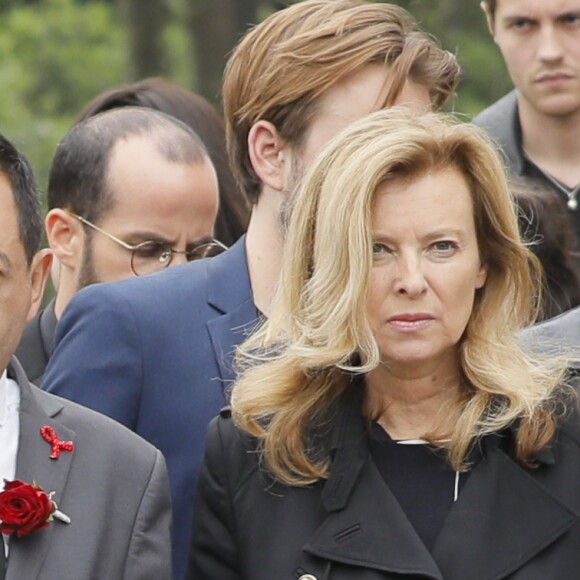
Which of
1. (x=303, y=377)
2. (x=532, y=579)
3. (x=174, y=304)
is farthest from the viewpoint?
(x=174, y=304)

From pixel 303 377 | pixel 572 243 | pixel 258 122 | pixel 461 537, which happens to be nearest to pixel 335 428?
pixel 303 377

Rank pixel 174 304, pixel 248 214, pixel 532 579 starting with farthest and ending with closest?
1. pixel 248 214
2. pixel 174 304
3. pixel 532 579

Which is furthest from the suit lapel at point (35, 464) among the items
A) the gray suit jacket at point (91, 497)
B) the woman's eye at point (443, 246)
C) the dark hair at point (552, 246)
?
the dark hair at point (552, 246)

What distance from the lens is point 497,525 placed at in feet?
13.2

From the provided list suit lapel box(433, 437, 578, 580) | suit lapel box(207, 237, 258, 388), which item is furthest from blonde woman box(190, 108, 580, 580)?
suit lapel box(207, 237, 258, 388)

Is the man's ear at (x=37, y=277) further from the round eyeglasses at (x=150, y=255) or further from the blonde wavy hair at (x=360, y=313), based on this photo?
the round eyeglasses at (x=150, y=255)

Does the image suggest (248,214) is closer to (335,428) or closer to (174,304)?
(174,304)

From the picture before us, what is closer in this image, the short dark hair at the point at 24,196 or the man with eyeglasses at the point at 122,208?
the short dark hair at the point at 24,196

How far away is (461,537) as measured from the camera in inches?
157

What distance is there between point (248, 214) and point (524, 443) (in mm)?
2372

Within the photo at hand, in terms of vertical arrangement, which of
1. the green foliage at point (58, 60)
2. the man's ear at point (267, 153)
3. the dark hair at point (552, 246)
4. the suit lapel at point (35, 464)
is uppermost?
the man's ear at point (267, 153)

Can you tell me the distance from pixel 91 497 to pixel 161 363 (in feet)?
1.87

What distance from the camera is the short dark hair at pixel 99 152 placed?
550 cm

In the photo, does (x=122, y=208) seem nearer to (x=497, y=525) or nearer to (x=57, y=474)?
(x=57, y=474)
